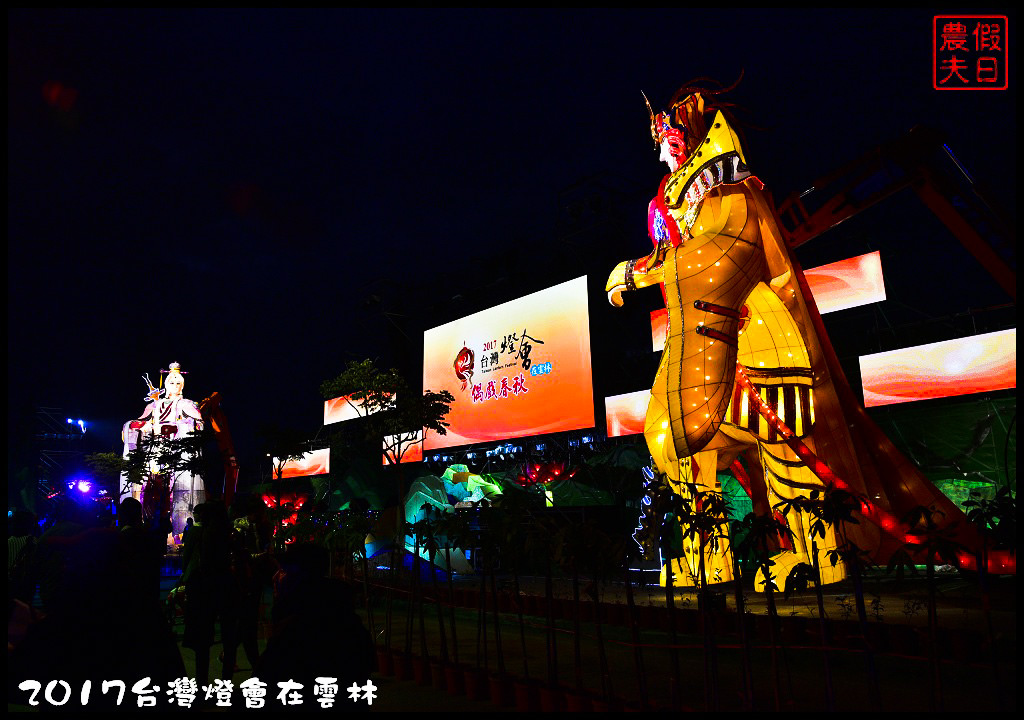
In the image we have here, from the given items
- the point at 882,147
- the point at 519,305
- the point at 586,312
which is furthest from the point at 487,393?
the point at 882,147

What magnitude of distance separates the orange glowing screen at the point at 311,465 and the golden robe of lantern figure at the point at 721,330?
21.1 m

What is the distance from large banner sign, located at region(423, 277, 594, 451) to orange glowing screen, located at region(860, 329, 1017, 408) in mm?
6746

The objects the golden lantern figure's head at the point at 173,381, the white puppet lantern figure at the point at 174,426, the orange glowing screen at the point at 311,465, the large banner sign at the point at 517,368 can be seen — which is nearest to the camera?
the large banner sign at the point at 517,368

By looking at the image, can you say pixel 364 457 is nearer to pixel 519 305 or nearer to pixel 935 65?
pixel 519 305

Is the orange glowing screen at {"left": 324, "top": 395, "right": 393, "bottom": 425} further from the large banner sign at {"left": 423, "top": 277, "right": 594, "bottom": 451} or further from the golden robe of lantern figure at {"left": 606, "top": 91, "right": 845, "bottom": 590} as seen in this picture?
the golden robe of lantern figure at {"left": 606, "top": 91, "right": 845, "bottom": 590}

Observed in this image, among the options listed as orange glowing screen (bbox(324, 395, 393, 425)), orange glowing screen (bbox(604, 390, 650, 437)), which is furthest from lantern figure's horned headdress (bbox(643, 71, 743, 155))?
orange glowing screen (bbox(324, 395, 393, 425))

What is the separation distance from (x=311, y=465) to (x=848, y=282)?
2101cm

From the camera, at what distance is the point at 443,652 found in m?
5.22

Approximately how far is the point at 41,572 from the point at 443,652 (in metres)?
2.66

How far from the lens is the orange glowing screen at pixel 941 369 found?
11.1 meters

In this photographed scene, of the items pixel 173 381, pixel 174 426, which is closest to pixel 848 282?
pixel 174 426

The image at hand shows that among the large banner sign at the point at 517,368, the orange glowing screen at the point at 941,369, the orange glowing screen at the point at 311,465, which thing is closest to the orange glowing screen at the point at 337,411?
the orange glowing screen at the point at 311,465

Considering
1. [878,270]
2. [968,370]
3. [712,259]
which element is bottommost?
[968,370]

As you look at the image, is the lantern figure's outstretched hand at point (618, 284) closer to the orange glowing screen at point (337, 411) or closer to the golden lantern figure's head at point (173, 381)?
the golden lantern figure's head at point (173, 381)
